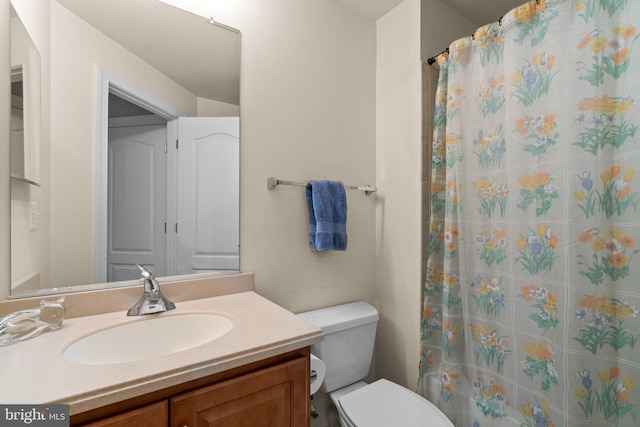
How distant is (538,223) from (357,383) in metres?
1.12

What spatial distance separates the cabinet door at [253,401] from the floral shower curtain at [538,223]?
83 centimetres

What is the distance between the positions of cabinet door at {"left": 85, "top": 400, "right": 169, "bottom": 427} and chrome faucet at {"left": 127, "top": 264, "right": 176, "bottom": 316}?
0.45 m

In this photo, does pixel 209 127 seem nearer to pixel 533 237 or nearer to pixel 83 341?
pixel 83 341

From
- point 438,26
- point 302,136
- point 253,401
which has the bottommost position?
point 253,401

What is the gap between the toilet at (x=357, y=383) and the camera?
1176mm

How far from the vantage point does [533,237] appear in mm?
1138

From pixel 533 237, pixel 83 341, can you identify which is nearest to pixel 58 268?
pixel 83 341

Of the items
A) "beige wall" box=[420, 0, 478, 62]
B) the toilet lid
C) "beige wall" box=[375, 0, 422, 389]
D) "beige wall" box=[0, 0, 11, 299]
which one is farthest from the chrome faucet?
"beige wall" box=[420, 0, 478, 62]

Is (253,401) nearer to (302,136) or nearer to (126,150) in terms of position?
(126,150)

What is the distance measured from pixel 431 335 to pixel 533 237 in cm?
70

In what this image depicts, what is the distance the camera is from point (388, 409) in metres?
1.23

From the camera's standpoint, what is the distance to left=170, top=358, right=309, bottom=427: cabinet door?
71 cm

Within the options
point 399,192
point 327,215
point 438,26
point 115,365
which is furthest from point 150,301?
point 438,26

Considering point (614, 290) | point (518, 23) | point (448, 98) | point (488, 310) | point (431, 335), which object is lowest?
point (431, 335)
